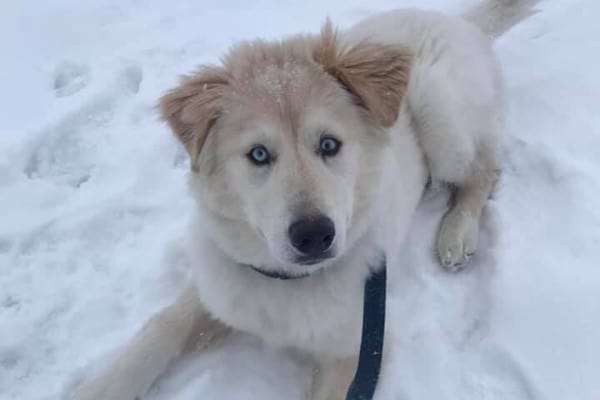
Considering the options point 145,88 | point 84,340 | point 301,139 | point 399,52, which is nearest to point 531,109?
point 399,52

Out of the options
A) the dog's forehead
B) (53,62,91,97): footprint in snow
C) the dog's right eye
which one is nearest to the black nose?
the dog's right eye

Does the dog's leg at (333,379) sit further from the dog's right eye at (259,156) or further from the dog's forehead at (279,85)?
the dog's forehead at (279,85)

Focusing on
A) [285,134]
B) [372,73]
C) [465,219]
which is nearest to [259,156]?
[285,134]

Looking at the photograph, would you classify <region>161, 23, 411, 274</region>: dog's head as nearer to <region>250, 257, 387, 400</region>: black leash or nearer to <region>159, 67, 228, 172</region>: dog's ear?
<region>159, 67, 228, 172</region>: dog's ear

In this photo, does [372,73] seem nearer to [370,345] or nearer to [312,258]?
[312,258]

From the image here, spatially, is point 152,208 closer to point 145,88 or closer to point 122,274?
point 122,274

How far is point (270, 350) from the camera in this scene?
3.23 metres

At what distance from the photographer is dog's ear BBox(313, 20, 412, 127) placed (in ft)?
9.18

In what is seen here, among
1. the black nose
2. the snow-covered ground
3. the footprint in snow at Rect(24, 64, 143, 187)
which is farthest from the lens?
the footprint in snow at Rect(24, 64, 143, 187)

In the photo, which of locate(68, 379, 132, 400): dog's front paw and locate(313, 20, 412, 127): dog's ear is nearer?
locate(313, 20, 412, 127): dog's ear

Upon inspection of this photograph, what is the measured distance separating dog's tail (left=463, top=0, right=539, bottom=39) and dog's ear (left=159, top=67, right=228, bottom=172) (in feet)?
8.23

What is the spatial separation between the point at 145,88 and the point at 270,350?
2.28 m

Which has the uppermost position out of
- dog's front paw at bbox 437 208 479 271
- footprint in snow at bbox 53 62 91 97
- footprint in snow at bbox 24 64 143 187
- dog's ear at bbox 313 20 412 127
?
dog's ear at bbox 313 20 412 127

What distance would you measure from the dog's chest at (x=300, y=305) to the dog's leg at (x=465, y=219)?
0.75 meters
